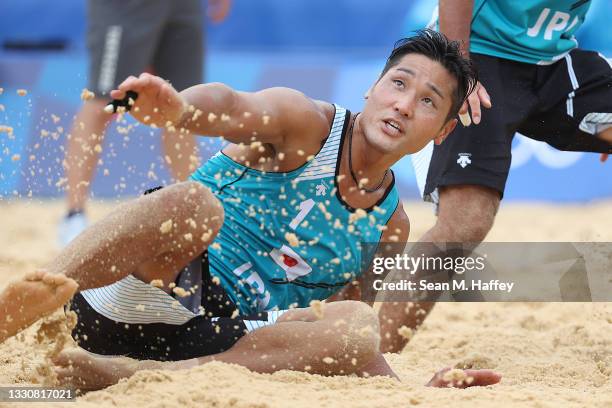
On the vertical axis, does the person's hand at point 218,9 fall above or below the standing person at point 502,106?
above

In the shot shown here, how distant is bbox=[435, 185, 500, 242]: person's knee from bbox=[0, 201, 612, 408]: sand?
0.46 meters

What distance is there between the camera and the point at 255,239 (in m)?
3.18

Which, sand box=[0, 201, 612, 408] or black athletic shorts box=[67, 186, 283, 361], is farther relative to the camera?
black athletic shorts box=[67, 186, 283, 361]

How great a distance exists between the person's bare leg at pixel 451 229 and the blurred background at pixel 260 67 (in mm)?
3273

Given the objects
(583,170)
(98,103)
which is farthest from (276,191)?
(583,170)

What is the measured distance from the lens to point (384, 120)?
10.5 ft

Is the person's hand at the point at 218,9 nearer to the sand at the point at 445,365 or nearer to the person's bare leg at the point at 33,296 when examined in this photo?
the sand at the point at 445,365

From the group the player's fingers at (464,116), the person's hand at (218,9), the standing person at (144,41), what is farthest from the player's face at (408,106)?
the person's hand at (218,9)

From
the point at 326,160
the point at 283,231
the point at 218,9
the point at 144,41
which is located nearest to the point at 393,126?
the point at 326,160

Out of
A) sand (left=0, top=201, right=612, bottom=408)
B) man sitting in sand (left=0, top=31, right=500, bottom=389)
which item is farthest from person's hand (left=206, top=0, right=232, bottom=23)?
man sitting in sand (left=0, top=31, right=500, bottom=389)

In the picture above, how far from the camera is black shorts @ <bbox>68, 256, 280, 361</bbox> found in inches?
115

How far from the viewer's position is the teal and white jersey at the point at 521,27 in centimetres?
390

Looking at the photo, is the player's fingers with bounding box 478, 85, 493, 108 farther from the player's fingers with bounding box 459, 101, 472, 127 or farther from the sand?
the sand

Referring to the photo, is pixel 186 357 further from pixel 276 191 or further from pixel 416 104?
pixel 416 104
